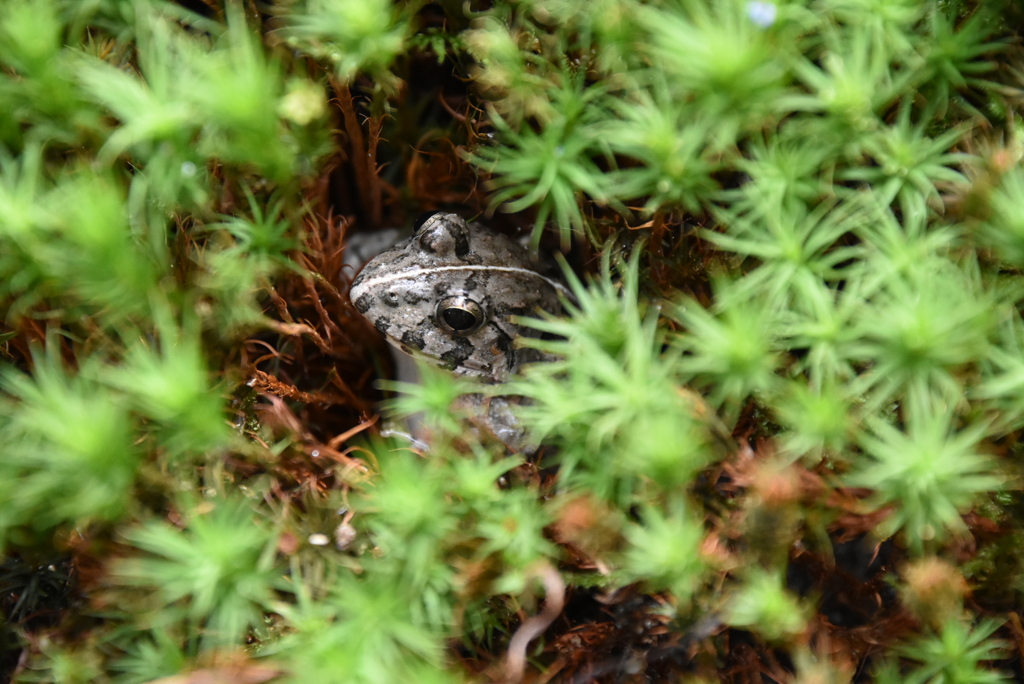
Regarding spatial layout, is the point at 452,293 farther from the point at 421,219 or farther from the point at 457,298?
the point at 421,219

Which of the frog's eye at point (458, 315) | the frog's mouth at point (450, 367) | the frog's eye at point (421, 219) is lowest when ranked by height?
the frog's mouth at point (450, 367)

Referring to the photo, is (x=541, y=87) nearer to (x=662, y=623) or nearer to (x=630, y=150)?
(x=630, y=150)

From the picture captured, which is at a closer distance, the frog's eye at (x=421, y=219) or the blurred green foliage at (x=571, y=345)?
the blurred green foliage at (x=571, y=345)

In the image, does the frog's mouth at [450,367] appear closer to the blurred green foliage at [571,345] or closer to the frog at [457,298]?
the frog at [457,298]

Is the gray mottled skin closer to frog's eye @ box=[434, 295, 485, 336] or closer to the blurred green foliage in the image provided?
frog's eye @ box=[434, 295, 485, 336]

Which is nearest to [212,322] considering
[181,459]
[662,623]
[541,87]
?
[181,459]

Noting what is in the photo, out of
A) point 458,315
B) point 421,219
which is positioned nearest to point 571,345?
point 458,315

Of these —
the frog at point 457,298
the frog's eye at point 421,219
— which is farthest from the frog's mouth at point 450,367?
the frog's eye at point 421,219

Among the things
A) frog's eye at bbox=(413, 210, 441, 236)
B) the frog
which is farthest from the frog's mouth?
frog's eye at bbox=(413, 210, 441, 236)
